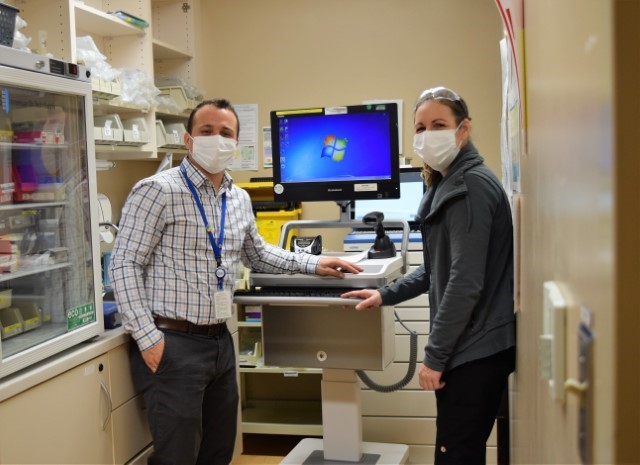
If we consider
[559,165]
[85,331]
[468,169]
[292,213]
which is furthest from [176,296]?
[559,165]

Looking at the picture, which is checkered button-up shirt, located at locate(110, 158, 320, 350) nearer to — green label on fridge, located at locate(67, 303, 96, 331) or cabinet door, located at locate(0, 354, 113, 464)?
green label on fridge, located at locate(67, 303, 96, 331)

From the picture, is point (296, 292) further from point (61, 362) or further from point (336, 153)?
point (61, 362)

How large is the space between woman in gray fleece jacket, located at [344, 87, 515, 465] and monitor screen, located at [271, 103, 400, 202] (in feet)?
2.27

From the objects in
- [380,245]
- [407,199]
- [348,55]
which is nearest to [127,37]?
[348,55]

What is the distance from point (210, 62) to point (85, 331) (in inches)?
95.3

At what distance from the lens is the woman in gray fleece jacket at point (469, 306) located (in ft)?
5.98

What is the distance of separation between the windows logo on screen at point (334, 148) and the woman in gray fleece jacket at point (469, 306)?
79 centimetres

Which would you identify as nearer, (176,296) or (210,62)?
(176,296)

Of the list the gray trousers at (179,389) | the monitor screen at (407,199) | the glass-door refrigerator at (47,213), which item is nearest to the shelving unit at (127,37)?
the glass-door refrigerator at (47,213)

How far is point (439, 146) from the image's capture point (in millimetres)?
2064

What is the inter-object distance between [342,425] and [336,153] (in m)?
1.18

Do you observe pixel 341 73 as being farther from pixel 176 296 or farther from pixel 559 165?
pixel 559 165

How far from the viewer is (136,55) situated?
344cm

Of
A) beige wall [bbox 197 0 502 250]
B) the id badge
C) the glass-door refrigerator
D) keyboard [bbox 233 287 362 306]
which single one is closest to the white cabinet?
the glass-door refrigerator
